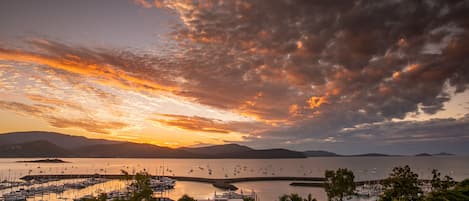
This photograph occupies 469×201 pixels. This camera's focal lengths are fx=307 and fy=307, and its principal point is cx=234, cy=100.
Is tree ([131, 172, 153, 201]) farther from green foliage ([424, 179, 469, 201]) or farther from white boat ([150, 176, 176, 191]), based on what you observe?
white boat ([150, 176, 176, 191])

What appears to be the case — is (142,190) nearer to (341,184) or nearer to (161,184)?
(341,184)

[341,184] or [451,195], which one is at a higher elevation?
[451,195]

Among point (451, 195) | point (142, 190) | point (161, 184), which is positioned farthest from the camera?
point (161, 184)

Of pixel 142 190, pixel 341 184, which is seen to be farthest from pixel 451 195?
pixel 341 184

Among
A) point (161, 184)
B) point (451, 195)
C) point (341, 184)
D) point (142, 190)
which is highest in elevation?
point (451, 195)

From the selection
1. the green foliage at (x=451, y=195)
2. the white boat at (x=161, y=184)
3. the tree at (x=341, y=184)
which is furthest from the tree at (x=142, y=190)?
the white boat at (x=161, y=184)

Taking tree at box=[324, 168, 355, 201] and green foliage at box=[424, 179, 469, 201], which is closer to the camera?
green foliage at box=[424, 179, 469, 201]

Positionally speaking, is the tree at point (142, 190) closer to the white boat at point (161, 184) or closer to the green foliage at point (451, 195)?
the green foliage at point (451, 195)

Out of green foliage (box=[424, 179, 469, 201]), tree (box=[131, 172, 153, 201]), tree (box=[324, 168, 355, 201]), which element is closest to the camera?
green foliage (box=[424, 179, 469, 201])

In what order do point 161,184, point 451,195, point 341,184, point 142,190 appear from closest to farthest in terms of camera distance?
point 451,195
point 142,190
point 341,184
point 161,184

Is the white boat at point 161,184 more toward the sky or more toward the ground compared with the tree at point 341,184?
more toward the ground

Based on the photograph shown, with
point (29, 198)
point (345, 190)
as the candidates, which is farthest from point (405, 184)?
point (29, 198)

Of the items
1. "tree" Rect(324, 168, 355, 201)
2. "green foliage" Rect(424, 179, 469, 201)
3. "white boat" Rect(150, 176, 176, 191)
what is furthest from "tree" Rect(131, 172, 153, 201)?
"white boat" Rect(150, 176, 176, 191)

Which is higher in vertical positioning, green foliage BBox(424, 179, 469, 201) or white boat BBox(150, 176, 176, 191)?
green foliage BBox(424, 179, 469, 201)
